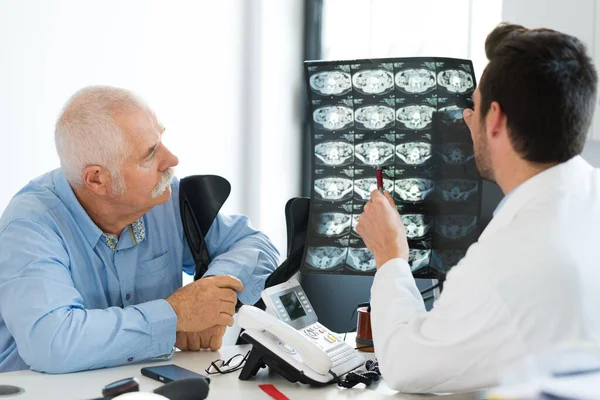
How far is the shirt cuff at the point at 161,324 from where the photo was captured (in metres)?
1.95

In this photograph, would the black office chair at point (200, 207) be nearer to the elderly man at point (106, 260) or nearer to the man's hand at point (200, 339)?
the elderly man at point (106, 260)

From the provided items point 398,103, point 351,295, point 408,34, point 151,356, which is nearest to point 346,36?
point 408,34

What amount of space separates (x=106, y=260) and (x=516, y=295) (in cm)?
121

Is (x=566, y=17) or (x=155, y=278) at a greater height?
(x=566, y=17)

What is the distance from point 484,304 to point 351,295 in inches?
92.6

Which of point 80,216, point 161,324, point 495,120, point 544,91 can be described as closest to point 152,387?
point 161,324

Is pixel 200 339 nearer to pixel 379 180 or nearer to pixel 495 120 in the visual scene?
pixel 379 180

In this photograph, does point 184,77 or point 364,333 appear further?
point 184,77

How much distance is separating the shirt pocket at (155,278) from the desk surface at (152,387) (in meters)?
0.36

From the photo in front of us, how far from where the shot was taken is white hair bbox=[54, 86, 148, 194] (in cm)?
209

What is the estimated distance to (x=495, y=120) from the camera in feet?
5.21

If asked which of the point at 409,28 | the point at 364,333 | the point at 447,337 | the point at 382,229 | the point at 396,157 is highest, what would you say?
the point at 409,28

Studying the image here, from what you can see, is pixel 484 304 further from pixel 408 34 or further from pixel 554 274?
pixel 408 34

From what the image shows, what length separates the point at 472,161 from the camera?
6.72 ft
